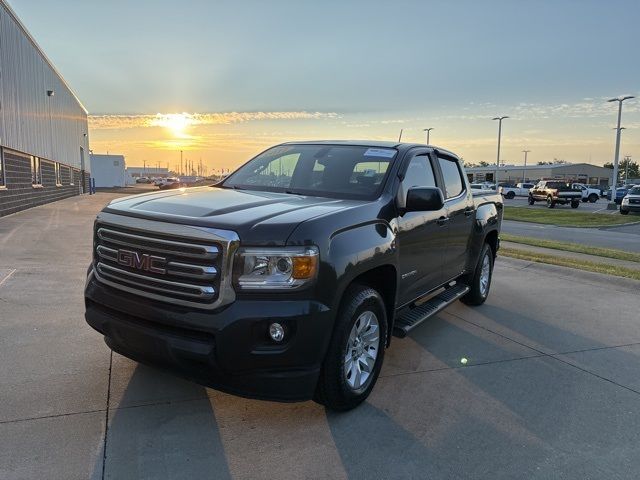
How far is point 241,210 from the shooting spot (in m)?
3.37

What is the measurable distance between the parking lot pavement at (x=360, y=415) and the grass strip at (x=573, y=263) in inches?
145

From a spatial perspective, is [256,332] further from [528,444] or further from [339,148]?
[339,148]

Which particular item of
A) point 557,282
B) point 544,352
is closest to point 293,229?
point 544,352

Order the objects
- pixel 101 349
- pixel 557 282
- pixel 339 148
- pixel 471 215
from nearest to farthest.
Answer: pixel 101 349 → pixel 339 148 → pixel 471 215 → pixel 557 282

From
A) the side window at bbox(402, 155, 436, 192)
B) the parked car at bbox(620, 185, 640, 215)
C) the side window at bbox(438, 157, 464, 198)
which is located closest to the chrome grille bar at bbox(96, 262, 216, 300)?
the side window at bbox(402, 155, 436, 192)

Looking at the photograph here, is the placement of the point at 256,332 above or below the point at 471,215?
below

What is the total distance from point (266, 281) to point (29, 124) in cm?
2117

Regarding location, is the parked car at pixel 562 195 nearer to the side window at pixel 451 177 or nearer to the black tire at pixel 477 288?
the black tire at pixel 477 288

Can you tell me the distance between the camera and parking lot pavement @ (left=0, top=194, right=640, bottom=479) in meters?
2.94

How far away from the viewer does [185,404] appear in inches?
140

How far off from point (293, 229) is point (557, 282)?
259 inches

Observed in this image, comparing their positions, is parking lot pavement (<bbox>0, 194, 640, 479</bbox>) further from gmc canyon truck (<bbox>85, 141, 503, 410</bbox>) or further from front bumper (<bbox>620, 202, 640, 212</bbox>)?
front bumper (<bbox>620, 202, 640, 212</bbox>)

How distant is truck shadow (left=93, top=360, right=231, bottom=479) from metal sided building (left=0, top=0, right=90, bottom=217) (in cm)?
1454

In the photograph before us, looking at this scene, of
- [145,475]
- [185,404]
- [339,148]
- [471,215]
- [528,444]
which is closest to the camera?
[145,475]
